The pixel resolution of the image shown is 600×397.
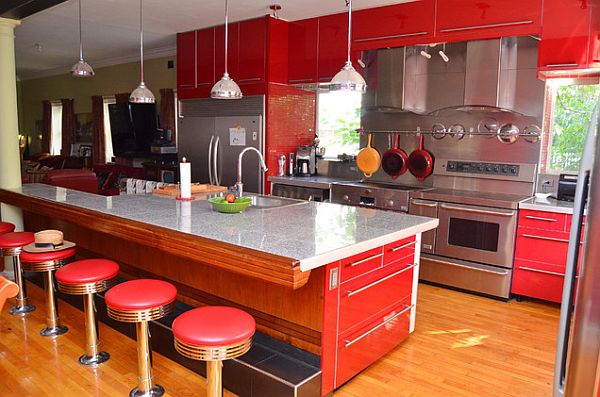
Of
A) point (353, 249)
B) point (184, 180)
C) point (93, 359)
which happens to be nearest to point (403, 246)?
point (353, 249)

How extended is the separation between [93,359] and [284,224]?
55.9 inches

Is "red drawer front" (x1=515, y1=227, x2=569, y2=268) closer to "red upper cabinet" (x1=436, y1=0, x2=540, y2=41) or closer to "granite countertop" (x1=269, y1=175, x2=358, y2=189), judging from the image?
"red upper cabinet" (x1=436, y1=0, x2=540, y2=41)

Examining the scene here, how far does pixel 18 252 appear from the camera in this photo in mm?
3271

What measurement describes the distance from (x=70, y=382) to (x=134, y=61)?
699 centimetres

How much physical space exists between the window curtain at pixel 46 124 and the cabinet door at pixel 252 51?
7.51m

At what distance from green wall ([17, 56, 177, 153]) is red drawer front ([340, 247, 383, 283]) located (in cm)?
588

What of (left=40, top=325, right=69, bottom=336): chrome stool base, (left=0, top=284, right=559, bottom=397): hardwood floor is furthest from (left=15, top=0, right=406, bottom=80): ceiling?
(left=40, top=325, right=69, bottom=336): chrome stool base

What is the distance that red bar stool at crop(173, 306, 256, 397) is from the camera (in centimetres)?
179

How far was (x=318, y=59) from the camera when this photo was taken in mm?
5078

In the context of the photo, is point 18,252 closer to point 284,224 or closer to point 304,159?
point 284,224

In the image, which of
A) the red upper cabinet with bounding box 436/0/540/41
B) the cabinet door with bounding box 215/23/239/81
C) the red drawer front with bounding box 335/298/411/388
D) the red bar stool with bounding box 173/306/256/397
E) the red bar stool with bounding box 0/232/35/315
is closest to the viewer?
the red bar stool with bounding box 173/306/256/397

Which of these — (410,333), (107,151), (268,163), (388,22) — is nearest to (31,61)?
(107,151)

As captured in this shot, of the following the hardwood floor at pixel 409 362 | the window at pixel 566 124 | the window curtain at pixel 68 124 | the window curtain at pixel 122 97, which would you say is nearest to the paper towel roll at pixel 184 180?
the hardwood floor at pixel 409 362

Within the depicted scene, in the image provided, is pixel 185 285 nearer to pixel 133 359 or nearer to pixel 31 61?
pixel 133 359
